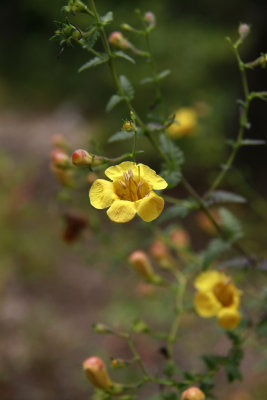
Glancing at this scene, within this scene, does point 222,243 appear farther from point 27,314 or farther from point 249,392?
point 27,314

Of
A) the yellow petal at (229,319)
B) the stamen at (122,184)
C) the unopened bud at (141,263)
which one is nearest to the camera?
the stamen at (122,184)

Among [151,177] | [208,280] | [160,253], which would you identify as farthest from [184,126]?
[151,177]

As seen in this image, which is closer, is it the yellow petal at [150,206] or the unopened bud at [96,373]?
the yellow petal at [150,206]

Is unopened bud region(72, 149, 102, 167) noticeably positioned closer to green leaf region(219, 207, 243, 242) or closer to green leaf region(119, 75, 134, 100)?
green leaf region(119, 75, 134, 100)

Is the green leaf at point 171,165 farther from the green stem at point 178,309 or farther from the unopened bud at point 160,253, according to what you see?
the unopened bud at point 160,253

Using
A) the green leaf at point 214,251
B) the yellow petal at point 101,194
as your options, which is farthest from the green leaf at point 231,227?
the yellow petal at point 101,194

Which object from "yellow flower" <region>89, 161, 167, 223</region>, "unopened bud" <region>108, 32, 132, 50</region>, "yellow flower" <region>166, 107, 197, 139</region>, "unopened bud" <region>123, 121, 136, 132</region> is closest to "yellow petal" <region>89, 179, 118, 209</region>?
"yellow flower" <region>89, 161, 167, 223</region>

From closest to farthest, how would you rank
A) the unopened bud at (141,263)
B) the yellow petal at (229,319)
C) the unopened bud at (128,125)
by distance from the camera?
the unopened bud at (128,125)
the yellow petal at (229,319)
the unopened bud at (141,263)
